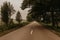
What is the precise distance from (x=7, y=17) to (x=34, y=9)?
1020cm

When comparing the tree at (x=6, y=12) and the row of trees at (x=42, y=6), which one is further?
the row of trees at (x=42, y=6)

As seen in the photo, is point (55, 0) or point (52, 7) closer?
point (55, 0)

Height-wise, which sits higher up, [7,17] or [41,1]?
[41,1]

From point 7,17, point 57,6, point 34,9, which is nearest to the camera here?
point 7,17

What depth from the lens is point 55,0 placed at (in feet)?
130

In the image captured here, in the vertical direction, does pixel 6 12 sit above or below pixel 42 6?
below

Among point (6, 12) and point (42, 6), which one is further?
point (42, 6)

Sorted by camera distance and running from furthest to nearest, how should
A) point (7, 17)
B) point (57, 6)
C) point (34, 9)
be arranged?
point (34, 9)
point (57, 6)
point (7, 17)

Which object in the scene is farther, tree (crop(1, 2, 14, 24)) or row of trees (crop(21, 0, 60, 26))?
row of trees (crop(21, 0, 60, 26))

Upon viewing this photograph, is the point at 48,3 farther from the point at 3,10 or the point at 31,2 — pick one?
the point at 3,10

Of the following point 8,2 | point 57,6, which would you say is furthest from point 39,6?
point 8,2

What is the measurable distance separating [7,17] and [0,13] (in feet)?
10.3

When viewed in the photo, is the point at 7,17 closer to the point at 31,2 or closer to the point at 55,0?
the point at 31,2

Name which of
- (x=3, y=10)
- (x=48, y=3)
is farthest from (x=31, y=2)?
(x=3, y=10)
